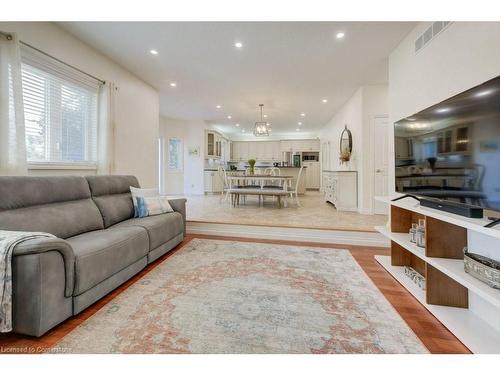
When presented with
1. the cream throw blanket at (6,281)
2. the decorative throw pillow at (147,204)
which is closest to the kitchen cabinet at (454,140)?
the cream throw blanket at (6,281)

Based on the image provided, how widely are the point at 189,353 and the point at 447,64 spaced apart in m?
3.14

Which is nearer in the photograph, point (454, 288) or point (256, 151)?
point (454, 288)

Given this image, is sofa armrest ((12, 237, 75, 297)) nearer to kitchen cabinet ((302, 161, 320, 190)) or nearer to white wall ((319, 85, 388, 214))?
white wall ((319, 85, 388, 214))

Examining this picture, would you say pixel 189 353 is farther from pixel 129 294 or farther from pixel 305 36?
pixel 305 36

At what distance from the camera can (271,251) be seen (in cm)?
280

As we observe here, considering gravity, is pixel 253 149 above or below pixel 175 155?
above

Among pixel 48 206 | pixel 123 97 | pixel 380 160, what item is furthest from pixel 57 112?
pixel 380 160

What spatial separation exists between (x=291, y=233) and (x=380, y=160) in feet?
8.31

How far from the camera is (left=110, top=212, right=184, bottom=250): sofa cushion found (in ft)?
7.57

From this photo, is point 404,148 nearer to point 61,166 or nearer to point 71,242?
point 71,242

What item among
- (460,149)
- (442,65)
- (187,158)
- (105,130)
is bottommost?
(460,149)

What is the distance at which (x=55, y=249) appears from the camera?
4.35 feet

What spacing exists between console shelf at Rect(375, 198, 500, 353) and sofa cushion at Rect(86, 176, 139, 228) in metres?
2.93

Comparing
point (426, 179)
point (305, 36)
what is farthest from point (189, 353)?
point (305, 36)
